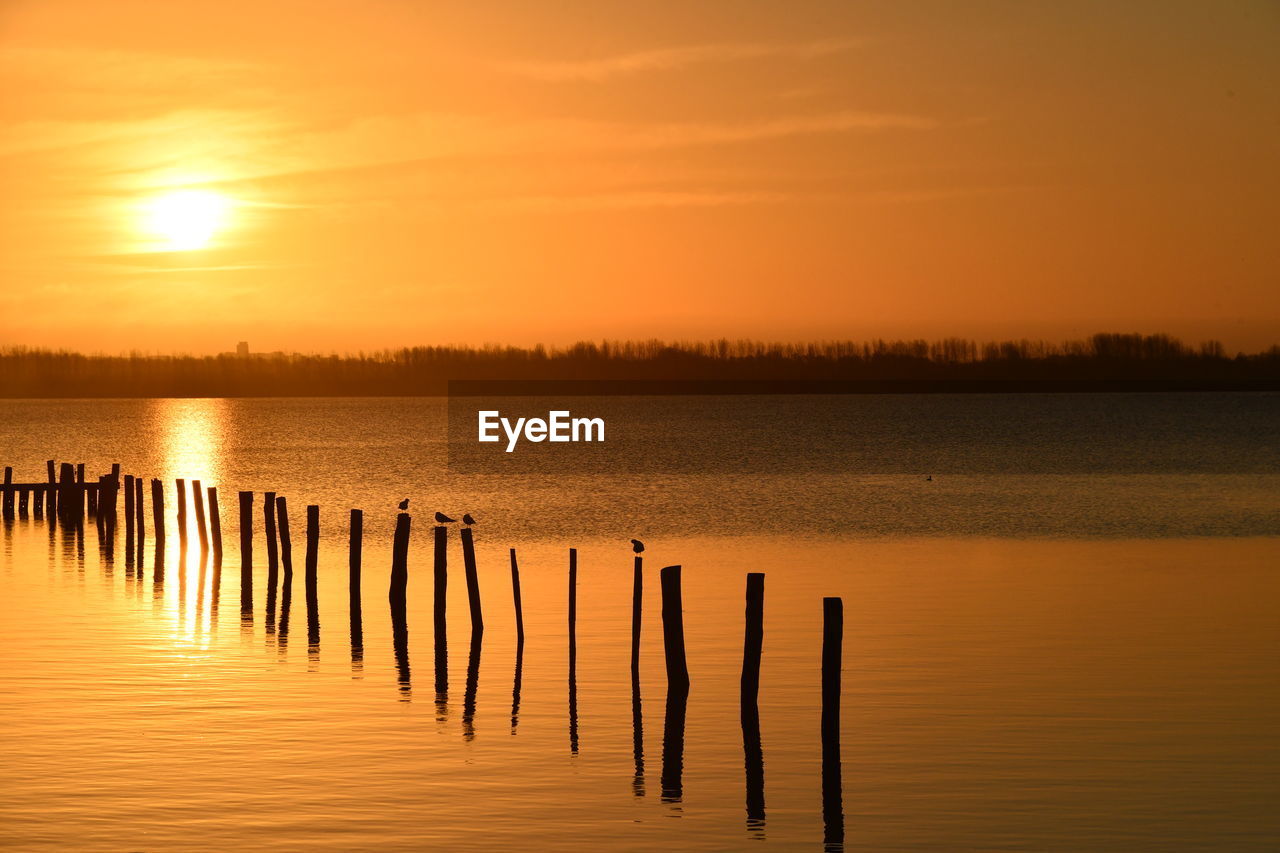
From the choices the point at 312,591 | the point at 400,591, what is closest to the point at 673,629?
the point at 400,591

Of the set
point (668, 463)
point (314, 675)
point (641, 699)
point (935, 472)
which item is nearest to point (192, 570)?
point (314, 675)

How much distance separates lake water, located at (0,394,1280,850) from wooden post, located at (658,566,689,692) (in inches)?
14.6

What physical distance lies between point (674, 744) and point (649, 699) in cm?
250

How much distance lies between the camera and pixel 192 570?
3678 centimetres

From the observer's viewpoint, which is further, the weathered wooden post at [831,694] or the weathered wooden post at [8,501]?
the weathered wooden post at [8,501]

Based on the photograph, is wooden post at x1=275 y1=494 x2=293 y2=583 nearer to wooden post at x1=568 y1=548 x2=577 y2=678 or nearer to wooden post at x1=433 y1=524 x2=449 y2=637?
wooden post at x1=433 y1=524 x2=449 y2=637

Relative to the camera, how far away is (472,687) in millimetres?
22016

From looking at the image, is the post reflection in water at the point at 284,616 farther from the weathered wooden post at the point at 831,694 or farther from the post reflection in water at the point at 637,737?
the weathered wooden post at the point at 831,694

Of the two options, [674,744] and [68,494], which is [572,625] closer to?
[674,744]

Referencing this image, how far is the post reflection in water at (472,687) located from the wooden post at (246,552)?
21.3 ft

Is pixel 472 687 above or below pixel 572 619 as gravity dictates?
below

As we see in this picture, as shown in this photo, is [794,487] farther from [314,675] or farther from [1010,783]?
[1010,783]

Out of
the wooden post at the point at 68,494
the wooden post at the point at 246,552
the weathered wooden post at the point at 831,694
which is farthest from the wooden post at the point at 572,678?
the wooden post at the point at 68,494

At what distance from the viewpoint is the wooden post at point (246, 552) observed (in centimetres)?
3184
